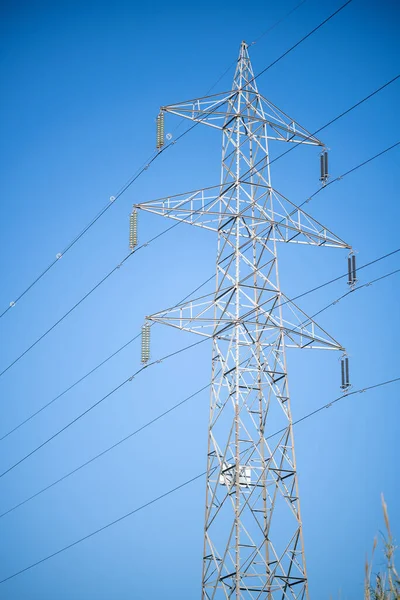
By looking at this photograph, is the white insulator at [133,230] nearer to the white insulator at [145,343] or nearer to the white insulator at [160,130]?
the white insulator at [160,130]

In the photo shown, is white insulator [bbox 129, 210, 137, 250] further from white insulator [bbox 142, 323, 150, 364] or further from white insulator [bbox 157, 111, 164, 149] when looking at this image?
white insulator [bbox 142, 323, 150, 364]

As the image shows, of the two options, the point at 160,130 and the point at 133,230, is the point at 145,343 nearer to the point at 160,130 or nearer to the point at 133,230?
the point at 133,230

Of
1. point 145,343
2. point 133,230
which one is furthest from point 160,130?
point 145,343

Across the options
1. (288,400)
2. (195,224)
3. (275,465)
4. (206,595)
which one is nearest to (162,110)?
(195,224)

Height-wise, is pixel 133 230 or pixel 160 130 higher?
pixel 160 130

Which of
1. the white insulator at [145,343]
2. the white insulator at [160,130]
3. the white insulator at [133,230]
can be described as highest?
the white insulator at [160,130]

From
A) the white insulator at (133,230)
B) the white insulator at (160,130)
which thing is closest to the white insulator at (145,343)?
the white insulator at (133,230)

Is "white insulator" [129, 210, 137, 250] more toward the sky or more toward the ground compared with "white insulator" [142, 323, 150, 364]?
more toward the sky

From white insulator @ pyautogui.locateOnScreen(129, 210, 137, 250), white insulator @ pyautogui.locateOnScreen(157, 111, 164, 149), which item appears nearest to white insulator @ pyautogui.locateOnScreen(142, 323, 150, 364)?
white insulator @ pyautogui.locateOnScreen(129, 210, 137, 250)

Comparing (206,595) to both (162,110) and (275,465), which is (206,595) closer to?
(275,465)

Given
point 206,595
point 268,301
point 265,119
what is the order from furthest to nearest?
point 265,119
point 268,301
point 206,595

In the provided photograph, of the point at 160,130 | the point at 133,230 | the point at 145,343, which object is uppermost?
the point at 160,130

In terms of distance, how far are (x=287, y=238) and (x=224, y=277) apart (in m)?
2.62

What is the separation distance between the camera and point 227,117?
26734mm
